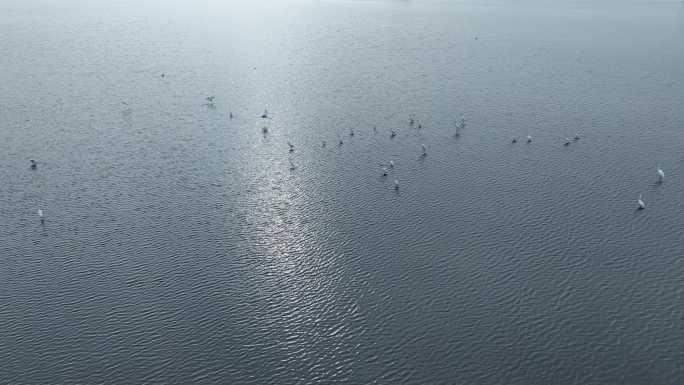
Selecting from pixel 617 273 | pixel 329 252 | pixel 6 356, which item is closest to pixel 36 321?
pixel 6 356

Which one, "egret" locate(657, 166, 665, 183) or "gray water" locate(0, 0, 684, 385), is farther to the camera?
"egret" locate(657, 166, 665, 183)

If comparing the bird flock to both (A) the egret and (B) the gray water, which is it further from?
(B) the gray water

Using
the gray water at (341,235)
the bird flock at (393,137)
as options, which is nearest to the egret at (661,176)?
the bird flock at (393,137)

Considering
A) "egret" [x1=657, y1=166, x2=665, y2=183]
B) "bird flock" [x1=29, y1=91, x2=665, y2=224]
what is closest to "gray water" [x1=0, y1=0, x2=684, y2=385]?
"egret" [x1=657, y1=166, x2=665, y2=183]

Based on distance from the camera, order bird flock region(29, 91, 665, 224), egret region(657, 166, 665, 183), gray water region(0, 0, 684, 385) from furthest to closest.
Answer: egret region(657, 166, 665, 183) < bird flock region(29, 91, 665, 224) < gray water region(0, 0, 684, 385)

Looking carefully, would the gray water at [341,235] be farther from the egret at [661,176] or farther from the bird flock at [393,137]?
→ the bird flock at [393,137]

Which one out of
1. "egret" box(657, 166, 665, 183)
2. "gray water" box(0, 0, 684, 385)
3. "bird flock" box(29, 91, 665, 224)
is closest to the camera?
Result: "gray water" box(0, 0, 684, 385)

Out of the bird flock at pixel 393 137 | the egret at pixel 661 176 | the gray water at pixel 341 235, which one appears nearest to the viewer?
the gray water at pixel 341 235

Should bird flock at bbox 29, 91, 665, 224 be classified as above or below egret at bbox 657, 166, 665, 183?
above
